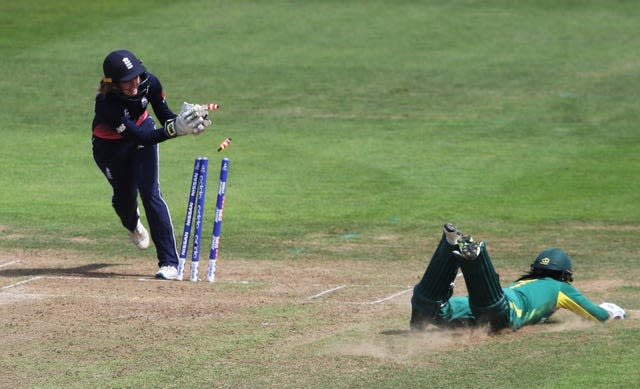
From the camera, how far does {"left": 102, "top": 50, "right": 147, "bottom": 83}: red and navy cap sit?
412 inches

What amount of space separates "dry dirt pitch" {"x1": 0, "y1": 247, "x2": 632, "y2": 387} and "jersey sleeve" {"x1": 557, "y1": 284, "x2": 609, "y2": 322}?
12 centimetres

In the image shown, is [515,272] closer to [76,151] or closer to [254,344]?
[254,344]

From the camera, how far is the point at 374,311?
959 centimetres

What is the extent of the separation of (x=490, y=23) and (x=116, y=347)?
1861cm

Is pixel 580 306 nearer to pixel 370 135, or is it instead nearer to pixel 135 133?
pixel 135 133

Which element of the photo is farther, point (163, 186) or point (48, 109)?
point (48, 109)

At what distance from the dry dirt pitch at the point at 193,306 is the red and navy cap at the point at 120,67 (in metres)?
1.85

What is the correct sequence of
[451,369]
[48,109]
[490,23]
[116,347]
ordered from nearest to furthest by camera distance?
[451,369]
[116,347]
[48,109]
[490,23]

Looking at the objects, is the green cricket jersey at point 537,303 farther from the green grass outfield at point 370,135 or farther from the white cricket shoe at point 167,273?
the white cricket shoe at point 167,273

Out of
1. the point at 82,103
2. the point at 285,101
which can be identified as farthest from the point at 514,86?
the point at 82,103

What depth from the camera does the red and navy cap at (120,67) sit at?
1045cm

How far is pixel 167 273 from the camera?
435 inches

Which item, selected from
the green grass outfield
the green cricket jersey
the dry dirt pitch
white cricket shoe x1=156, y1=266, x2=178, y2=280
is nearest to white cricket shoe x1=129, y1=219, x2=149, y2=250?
the dry dirt pitch

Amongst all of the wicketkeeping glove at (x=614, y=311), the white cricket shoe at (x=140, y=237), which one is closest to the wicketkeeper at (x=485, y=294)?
the wicketkeeping glove at (x=614, y=311)
